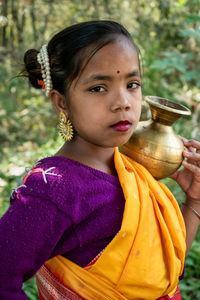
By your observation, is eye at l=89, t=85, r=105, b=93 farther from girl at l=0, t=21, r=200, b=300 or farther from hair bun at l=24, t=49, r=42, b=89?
hair bun at l=24, t=49, r=42, b=89

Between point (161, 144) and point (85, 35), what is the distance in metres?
0.66

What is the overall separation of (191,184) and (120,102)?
2.65ft

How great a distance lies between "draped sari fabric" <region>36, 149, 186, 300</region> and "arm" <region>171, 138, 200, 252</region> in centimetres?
34

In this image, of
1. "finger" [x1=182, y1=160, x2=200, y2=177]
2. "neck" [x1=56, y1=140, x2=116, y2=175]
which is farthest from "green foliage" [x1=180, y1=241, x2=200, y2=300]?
"neck" [x1=56, y1=140, x2=116, y2=175]

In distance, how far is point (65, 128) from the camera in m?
1.48

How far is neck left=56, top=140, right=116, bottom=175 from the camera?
57.6 inches

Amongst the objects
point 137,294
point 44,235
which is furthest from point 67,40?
point 137,294

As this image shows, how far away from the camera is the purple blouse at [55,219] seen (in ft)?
3.83

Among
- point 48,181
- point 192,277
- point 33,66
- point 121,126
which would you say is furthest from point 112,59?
point 192,277

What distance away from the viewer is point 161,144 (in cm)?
171

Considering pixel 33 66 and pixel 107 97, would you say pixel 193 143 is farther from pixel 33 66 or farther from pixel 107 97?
pixel 33 66

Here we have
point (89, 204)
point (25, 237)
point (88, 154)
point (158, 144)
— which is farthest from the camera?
point (158, 144)

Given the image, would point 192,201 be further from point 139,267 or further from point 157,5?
point 157,5

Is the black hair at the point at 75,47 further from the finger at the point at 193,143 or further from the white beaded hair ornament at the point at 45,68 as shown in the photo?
the finger at the point at 193,143
